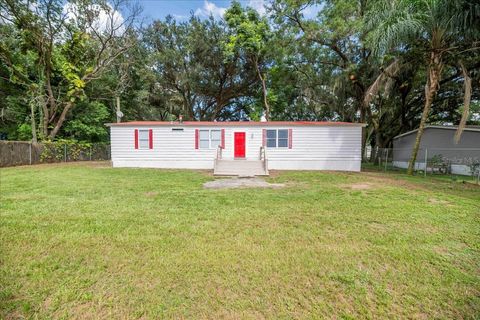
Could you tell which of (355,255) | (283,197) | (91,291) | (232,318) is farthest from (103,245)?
(283,197)

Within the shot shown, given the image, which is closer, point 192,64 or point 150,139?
point 150,139

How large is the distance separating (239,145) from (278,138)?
2.15 meters

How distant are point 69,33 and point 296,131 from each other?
1830 centimetres

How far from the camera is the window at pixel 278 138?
40.5ft

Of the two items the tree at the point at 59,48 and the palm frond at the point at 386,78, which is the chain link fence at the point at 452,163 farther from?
the tree at the point at 59,48

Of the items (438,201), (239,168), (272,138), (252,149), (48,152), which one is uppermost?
(272,138)

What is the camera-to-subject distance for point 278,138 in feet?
40.6

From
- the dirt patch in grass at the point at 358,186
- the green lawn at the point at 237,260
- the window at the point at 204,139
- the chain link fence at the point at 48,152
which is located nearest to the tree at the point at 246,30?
the window at the point at 204,139

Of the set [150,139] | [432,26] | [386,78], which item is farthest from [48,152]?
[386,78]

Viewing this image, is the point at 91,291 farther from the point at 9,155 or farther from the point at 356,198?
the point at 9,155

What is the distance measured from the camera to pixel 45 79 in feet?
55.2

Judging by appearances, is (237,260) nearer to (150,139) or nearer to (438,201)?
(438,201)

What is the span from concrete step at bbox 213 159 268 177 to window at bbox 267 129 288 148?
73.3 inches

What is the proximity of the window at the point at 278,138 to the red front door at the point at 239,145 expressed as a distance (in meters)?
1.41
